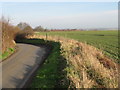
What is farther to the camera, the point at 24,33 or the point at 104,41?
the point at 24,33

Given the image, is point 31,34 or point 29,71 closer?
point 29,71

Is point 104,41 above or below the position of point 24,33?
below

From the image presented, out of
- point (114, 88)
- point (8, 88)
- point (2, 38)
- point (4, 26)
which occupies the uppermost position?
point (4, 26)

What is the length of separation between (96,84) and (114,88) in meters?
0.96

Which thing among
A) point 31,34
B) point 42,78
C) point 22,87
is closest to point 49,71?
point 42,78

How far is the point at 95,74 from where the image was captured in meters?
9.57

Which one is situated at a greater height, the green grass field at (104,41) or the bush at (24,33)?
the bush at (24,33)

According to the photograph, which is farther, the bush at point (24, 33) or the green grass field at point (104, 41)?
the bush at point (24, 33)

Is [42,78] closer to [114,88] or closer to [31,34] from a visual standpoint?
[114,88]

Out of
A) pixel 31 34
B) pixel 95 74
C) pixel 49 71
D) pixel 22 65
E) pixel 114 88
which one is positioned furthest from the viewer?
pixel 31 34

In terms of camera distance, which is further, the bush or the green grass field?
the bush

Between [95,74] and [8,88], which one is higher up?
[95,74]

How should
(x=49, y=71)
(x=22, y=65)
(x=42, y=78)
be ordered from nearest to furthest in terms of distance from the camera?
(x=42, y=78) < (x=49, y=71) < (x=22, y=65)

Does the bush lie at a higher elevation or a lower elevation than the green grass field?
higher
